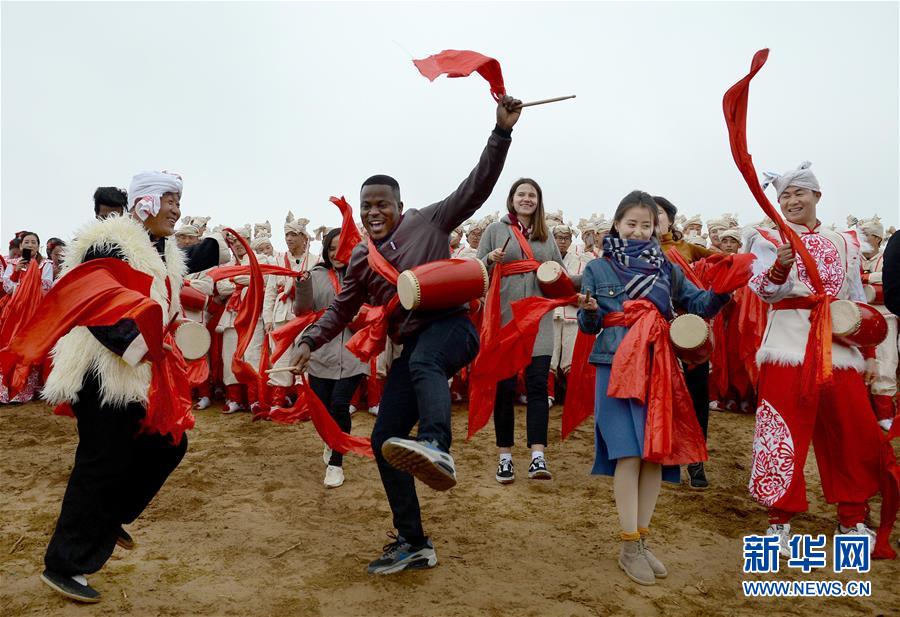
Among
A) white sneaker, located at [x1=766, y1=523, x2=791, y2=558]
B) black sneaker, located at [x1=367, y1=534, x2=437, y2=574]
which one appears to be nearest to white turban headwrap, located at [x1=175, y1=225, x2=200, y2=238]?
black sneaker, located at [x1=367, y1=534, x2=437, y2=574]

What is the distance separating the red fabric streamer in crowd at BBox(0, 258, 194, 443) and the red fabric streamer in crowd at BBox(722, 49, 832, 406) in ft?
9.54

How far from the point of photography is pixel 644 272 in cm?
360

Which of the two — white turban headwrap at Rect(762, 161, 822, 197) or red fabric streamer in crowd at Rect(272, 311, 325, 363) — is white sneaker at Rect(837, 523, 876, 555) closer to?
white turban headwrap at Rect(762, 161, 822, 197)

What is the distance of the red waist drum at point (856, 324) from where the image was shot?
12.0ft

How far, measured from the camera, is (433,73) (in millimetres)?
3223

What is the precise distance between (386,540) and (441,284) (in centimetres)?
175

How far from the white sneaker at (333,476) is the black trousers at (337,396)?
2.1 inches

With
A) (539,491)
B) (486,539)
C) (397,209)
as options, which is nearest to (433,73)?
(397,209)

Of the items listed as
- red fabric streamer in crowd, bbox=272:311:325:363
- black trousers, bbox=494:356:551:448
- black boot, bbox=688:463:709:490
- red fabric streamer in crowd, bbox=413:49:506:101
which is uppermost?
red fabric streamer in crowd, bbox=413:49:506:101

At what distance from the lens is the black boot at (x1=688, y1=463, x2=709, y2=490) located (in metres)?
4.97

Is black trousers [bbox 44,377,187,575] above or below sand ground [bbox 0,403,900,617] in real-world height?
above

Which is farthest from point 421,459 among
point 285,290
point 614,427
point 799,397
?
point 285,290

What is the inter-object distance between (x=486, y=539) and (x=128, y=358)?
87.7 inches

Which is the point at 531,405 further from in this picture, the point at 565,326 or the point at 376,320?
the point at 565,326
